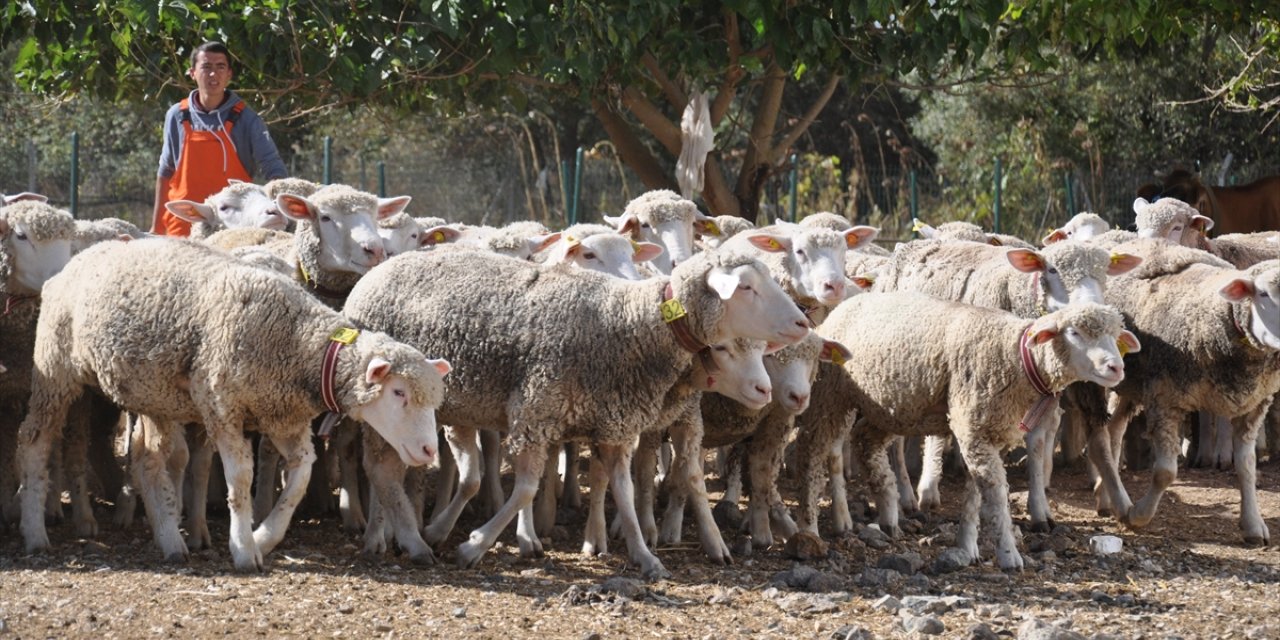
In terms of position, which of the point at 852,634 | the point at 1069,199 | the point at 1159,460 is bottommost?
the point at 852,634

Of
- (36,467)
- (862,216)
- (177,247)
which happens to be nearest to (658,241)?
(177,247)

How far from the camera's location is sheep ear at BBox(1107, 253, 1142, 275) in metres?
9.51

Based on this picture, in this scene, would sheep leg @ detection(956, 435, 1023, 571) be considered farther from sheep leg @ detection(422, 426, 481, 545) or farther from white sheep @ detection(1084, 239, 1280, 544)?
sheep leg @ detection(422, 426, 481, 545)

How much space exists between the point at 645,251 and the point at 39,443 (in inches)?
129

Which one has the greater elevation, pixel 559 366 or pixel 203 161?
pixel 203 161

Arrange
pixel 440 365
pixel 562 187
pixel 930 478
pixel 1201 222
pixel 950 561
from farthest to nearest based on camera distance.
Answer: pixel 562 187, pixel 1201 222, pixel 930 478, pixel 950 561, pixel 440 365

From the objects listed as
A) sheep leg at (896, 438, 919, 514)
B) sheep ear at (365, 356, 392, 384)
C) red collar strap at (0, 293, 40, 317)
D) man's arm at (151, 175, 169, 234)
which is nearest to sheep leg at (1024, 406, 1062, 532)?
sheep leg at (896, 438, 919, 514)

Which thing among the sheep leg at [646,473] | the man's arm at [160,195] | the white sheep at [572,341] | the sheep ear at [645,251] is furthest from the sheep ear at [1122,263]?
the man's arm at [160,195]

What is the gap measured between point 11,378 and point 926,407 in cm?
451

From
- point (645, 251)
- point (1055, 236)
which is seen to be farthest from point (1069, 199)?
point (645, 251)

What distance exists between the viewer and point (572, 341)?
7.42 meters

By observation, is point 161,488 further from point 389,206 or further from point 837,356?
point 837,356

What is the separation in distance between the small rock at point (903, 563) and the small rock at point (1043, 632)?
4.62 ft

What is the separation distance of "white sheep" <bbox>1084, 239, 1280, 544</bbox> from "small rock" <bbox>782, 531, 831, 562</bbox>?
2.15 metres
